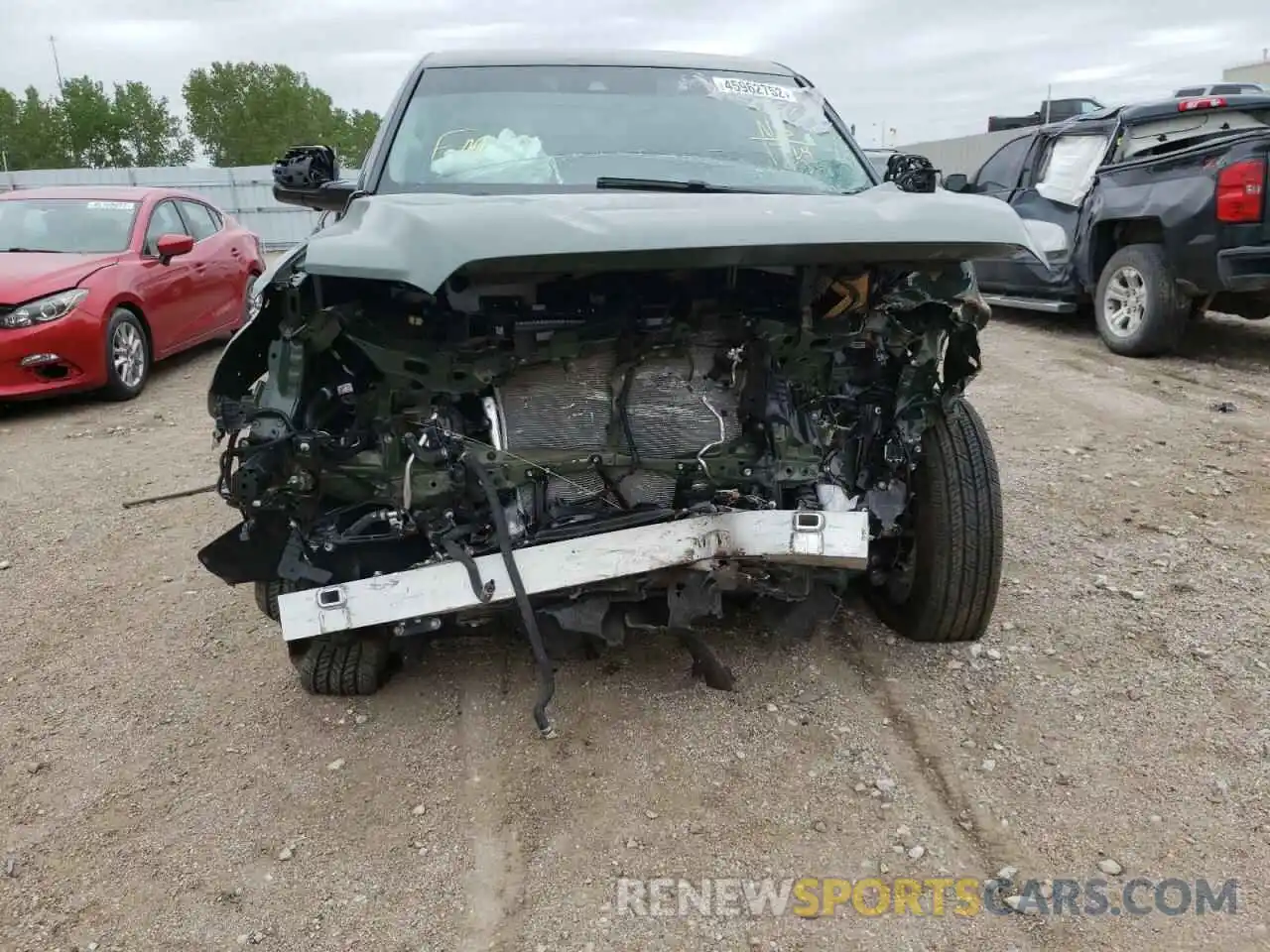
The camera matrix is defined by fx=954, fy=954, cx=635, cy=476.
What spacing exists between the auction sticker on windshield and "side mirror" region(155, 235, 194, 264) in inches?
193

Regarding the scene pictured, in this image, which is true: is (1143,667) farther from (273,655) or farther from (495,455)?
(273,655)

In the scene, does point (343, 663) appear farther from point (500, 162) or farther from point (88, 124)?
point (88, 124)

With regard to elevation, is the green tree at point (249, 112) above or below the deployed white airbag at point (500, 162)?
above

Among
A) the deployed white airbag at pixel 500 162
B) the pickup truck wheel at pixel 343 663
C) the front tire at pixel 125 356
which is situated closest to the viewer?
the pickup truck wheel at pixel 343 663

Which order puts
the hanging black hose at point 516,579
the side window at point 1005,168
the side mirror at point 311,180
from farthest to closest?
the side window at point 1005,168 < the side mirror at point 311,180 < the hanging black hose at point 516,579

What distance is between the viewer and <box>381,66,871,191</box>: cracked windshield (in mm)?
3166

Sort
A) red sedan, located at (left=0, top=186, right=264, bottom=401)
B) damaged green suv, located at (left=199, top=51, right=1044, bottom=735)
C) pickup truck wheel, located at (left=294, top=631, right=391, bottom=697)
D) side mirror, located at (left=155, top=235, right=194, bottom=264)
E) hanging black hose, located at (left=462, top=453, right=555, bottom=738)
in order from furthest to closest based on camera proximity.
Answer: side mirror, located at (left=155, top=235, right=194, bottom=264)
red sedan, located at (left=0, top=186, right=264, bottom=401)
pickup truck wheel, located at (left=294, top=631, right=391, bottom=697)
hanging black hose, located at (left=462, top=453, right=555, bottom=738)
damaged green suv, located at (left=199, top=51, right=1044, bottom=735)

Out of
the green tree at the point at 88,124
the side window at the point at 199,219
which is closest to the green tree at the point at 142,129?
the green tree at the point at 88,124

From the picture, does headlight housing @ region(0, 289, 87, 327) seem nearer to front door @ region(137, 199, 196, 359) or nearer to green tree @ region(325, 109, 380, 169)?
front door @ region(137, 199, 196, 359)

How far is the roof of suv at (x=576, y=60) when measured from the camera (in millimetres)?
3656

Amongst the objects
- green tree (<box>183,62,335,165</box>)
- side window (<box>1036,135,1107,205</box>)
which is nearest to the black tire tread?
side window (<box>1036,135,1107,205</box>)

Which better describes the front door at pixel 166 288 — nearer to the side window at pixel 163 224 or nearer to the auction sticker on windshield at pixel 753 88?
the side window at pixel 163 224

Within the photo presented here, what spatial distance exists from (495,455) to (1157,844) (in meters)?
1.87

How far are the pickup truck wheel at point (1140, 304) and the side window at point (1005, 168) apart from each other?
167cm
